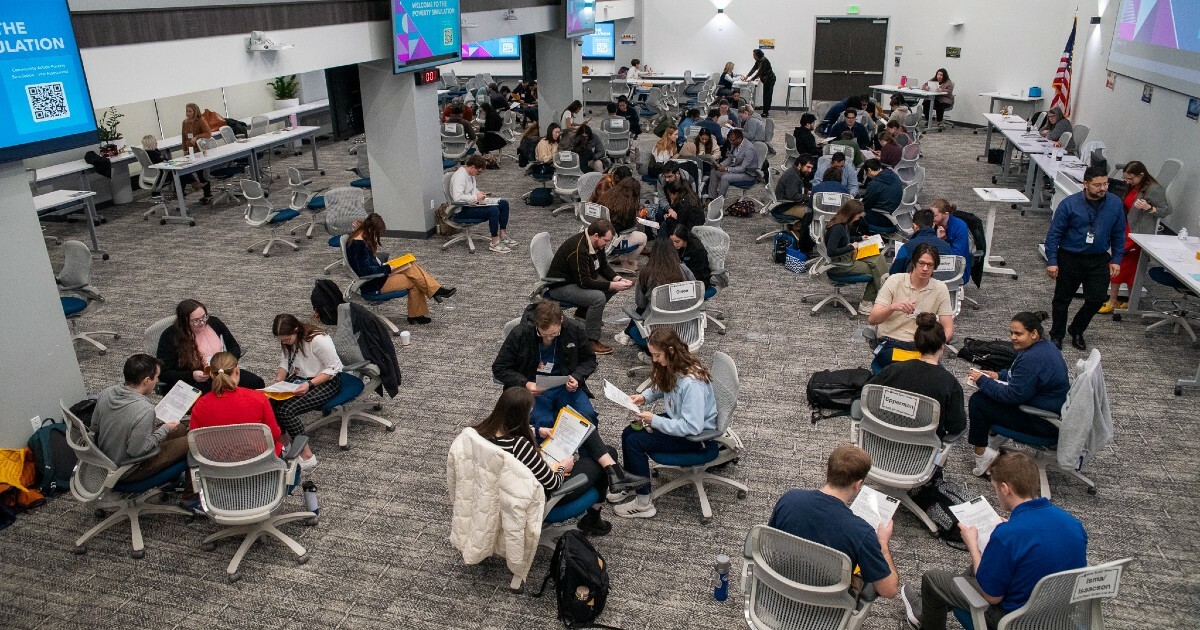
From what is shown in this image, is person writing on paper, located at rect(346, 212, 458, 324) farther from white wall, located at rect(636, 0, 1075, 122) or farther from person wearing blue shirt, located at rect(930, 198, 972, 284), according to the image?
white wall, located at rect(636, 0, 1075, 122)

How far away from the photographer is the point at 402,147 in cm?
1038

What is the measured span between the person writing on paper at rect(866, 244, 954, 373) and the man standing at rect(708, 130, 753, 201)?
5.07 m

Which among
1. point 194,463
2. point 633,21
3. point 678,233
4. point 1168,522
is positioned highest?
point 633,21

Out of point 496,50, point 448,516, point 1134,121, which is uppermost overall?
point 496,50

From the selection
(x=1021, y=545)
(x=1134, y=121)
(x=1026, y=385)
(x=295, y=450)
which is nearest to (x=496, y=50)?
(x=1134, y=121)

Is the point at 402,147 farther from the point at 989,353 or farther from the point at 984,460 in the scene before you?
the point at 984,460

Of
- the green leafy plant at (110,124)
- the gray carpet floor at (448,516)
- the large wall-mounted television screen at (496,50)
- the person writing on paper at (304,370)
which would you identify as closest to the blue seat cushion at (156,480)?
the gray carpet floor at (448,516)

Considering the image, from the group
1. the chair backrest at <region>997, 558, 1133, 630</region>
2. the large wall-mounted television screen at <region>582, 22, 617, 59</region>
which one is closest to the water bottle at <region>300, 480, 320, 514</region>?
the chair backrest at <region>997, 558, 1133, 630</region>

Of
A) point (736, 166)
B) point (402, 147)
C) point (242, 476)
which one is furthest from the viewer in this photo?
point (736, 166)

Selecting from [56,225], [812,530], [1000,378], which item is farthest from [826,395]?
[56,225]

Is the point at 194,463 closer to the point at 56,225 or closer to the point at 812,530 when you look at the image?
the point at 812,530

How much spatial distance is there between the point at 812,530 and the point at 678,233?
397 centimetres

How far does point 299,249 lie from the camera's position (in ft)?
34.2

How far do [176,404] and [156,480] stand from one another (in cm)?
44
